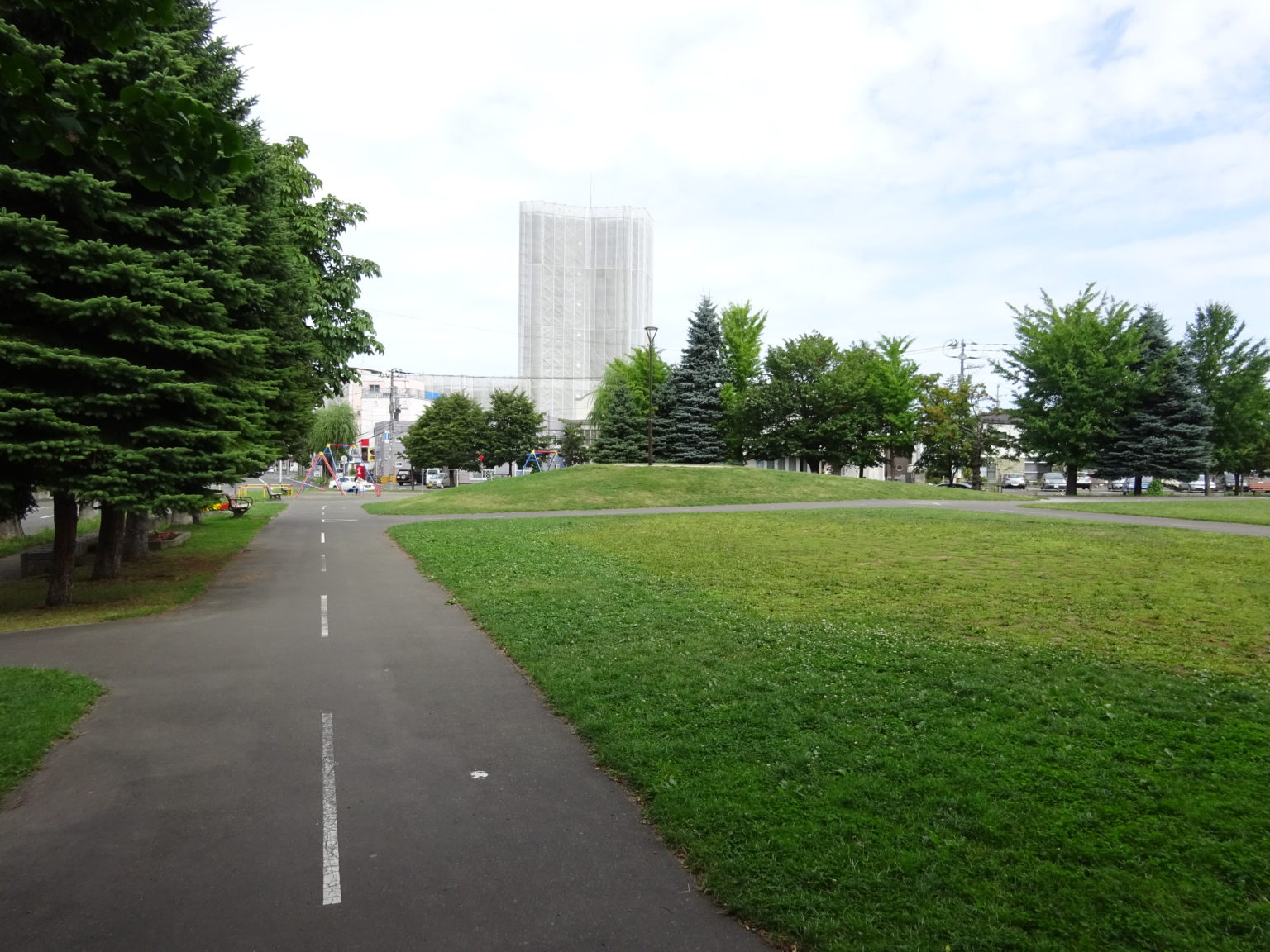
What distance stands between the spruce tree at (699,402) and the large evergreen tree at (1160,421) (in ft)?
75.6

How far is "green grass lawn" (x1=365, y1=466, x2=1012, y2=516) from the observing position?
35281 millimetres

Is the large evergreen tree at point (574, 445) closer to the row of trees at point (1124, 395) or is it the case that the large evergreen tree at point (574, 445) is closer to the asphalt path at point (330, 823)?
the row of trees at point (1124, 395)

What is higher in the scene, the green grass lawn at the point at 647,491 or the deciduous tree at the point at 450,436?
the deciduous tree at the point at 450,436

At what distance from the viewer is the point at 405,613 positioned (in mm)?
11883

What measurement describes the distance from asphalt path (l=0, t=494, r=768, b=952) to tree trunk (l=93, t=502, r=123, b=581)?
6511 millimetres

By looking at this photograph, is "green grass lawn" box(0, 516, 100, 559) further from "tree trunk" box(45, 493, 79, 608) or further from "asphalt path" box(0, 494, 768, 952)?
"asphalt path" box(0, 494, 768, 952)

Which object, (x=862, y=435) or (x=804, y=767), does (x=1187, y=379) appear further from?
(x=804, y=767)

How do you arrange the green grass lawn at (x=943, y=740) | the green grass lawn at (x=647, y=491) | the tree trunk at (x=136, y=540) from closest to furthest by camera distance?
the green grass lawn at (x=943, y=740) → the tree trunk at (x=136, y=540) → the green grass lawn at (x=647, y=491)

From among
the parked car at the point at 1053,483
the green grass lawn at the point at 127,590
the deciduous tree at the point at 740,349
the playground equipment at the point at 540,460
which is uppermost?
the deciduous tree at the point at 740,349

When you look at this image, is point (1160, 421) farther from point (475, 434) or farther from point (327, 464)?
point (327, 464)

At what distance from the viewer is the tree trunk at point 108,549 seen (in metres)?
15.1

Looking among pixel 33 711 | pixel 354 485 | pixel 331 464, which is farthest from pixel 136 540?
pixel 331 464

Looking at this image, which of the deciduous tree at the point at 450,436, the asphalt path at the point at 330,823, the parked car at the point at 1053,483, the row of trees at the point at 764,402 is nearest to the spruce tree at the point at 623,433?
the row of trees at the point at 764,402

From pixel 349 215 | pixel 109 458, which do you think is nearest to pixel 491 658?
pixel 109 458
